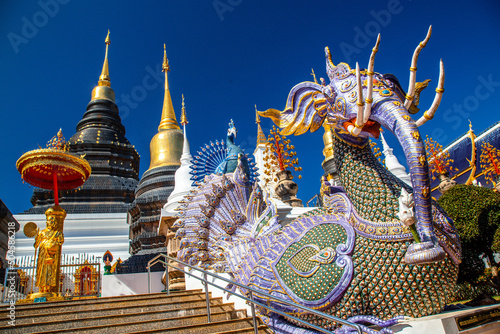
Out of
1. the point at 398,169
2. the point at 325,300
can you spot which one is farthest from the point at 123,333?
the point at 398,169

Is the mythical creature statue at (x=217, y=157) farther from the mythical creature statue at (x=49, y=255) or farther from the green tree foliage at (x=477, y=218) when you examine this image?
the green tree foliage at (x=477, y=218)

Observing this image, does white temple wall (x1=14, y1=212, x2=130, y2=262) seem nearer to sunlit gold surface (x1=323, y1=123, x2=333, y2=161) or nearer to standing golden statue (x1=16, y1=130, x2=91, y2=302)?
standing golden statue (x1=16, y1=130, x2=91, y2=302)

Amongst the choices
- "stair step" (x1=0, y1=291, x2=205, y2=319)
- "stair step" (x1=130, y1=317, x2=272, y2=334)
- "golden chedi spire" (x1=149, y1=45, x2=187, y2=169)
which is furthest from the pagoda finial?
"stair step" (x1=130, y1=317, x2=272, y2=334)

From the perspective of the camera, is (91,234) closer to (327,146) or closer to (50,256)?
(50,256)

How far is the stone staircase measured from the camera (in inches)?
161

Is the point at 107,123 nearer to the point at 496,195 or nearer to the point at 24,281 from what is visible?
the point at 24,281

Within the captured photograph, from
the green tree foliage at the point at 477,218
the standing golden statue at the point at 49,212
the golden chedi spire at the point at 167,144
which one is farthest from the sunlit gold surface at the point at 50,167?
the golden chedi spire at the point at 167,144

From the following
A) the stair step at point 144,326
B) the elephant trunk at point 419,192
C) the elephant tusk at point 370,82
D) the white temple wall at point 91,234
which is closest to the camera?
the elephant trunk at point 419,192

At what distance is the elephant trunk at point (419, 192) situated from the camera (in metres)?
2.72

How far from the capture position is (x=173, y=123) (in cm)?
1997

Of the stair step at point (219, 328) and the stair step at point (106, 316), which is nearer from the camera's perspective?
the stair step at point (219, 328)

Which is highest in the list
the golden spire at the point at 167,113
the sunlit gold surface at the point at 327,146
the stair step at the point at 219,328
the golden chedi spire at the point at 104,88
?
the golden chedi spire at the point at 104,88

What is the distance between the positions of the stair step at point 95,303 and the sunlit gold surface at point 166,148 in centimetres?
1239

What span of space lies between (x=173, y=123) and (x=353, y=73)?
681 inches
